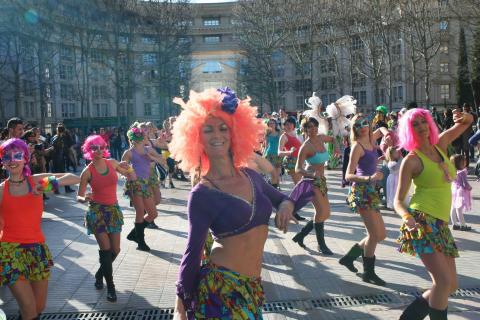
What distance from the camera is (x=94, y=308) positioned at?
5578mm

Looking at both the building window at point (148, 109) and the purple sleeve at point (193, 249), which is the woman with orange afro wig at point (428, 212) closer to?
the purple sleeve at point (193, 249)

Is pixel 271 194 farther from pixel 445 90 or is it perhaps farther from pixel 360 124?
pixel 445 90

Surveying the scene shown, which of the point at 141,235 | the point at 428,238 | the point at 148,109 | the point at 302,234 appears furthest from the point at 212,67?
the point at 428,238

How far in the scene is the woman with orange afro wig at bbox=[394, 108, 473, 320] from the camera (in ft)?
13.2


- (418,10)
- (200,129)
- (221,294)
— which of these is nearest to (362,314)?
(221,294)

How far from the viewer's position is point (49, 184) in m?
4.61

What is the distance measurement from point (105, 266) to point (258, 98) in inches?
2108

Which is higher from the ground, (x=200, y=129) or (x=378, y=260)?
(x=200, y=129)

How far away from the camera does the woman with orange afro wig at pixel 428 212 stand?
402cm

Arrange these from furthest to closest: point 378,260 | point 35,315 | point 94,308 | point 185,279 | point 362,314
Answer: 1. point 378,260
2. point 94,308
3. point 362,314
4. point 35,315
5. point 185,279

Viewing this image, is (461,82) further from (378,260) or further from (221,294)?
(221,294)

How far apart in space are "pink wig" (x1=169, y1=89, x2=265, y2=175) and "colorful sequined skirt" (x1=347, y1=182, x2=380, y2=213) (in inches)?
132

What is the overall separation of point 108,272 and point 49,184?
164 centimetres

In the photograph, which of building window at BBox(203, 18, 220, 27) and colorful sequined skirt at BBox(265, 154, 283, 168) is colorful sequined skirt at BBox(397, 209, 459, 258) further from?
building window at BBox(203, 18, 220, 27)
